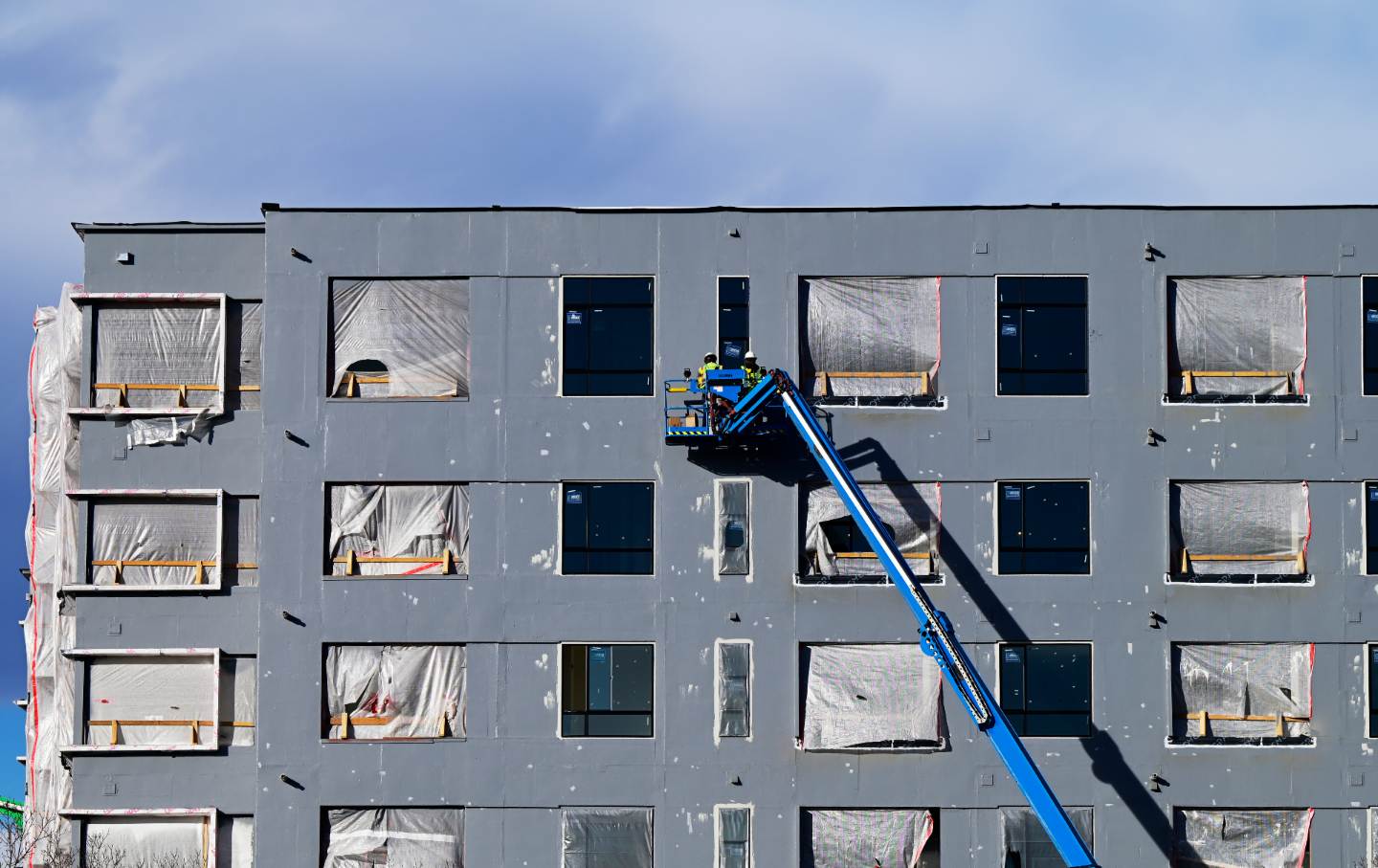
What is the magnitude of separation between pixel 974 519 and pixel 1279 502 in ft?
23.6

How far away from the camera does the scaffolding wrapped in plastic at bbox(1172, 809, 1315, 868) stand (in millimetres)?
27047

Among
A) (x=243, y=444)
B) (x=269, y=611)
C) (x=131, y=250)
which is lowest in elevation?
(x=269, y=611)

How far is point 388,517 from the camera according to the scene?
27844mm

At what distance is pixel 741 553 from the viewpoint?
27.5m

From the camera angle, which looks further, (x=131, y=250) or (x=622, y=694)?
(x=131, y=250)

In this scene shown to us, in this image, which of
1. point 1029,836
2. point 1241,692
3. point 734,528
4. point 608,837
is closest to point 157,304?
point 734,528

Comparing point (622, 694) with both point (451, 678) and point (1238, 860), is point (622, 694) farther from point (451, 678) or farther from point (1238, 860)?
point (1238, 860)

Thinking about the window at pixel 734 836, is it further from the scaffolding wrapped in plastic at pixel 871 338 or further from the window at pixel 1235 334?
the window at pixel 1235 334

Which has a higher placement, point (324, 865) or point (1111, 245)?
point (1111, 245)

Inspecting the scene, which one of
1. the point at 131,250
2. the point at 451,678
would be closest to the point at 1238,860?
the point at 451,678

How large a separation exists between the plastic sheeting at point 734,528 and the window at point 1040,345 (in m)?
6.61

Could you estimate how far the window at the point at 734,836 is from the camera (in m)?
26.9

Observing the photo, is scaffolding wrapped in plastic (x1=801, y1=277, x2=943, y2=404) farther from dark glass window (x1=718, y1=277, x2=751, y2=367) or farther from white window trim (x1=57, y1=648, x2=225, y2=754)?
white window trim (x1=57, y1=648, x2=225, y2=754)

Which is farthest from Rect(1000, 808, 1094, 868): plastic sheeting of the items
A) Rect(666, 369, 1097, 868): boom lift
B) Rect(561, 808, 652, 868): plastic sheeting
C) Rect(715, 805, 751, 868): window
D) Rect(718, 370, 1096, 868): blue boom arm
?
Rect(561, 808, 652, 868): plastic sheeting
